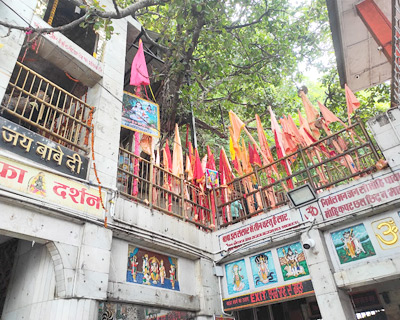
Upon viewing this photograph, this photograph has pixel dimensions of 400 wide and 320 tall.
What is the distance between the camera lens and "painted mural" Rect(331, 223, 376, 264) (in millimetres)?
5680

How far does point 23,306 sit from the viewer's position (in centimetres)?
473

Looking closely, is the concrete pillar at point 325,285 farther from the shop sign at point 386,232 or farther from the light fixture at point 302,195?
the shop sign at point 386,232

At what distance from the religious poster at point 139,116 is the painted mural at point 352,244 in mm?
5035

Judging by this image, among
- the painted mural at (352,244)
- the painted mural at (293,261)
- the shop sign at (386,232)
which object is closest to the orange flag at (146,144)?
the painted mural at (293,261)

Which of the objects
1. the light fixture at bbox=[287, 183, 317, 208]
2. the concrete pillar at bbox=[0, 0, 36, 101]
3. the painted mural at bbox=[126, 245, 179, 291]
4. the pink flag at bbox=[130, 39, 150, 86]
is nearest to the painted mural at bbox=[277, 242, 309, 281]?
the light fixture at bbox=[287, 183, 317, 208]

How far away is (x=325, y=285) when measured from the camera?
5.78 metres

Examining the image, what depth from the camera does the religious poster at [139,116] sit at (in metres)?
7.44

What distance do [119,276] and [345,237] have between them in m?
4.71

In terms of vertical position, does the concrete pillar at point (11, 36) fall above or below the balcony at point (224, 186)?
above

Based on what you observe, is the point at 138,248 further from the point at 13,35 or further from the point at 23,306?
the point at 13,35

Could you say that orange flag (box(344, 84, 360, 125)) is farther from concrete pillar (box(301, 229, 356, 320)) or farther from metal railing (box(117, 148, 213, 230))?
metal railing (box(117, 148, 213, 230))

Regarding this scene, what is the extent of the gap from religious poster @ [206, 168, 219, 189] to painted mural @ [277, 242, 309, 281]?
9.54ft

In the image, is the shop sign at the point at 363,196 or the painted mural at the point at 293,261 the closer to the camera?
the shop sign at the point at 363,196

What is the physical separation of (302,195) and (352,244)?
141cm
